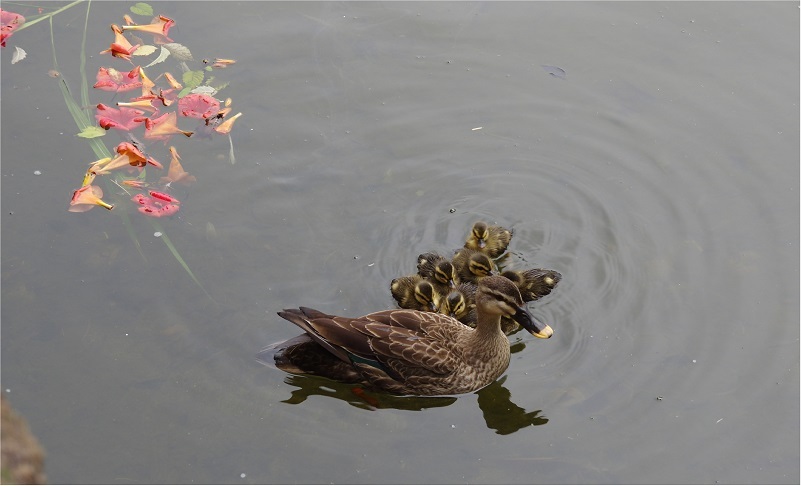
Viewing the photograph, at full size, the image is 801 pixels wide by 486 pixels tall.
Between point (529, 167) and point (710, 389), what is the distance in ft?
6.82

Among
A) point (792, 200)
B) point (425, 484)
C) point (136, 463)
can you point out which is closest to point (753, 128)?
point (792, 200)

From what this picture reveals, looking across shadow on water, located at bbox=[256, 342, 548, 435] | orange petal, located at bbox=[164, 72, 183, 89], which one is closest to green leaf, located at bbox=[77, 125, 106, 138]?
orange petal, located at bbox=[164, 72, 183, 89]

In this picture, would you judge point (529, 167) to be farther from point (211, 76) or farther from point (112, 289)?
point (112, 289)

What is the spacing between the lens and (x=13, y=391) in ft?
16.2

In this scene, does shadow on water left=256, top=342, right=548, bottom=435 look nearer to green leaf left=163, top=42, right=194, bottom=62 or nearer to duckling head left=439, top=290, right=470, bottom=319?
duckling head left=439, top=290, right=470, bottom=319

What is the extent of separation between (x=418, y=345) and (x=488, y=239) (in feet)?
3.44

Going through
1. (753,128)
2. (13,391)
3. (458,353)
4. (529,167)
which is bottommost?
(13,391)

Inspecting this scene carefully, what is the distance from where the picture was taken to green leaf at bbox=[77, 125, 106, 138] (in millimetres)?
6383

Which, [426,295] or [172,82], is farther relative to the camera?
[172,82]

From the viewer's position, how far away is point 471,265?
18.7 feet

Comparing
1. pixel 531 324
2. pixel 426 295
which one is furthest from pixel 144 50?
pixel 531 324

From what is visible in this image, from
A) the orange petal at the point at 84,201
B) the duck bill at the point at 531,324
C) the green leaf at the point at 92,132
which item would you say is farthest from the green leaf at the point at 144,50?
the duck bill at the point at 531,324

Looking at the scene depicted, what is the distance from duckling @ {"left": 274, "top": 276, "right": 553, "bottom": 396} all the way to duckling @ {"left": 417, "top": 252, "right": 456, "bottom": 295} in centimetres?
39

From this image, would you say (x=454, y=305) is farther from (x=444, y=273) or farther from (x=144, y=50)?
(x=144, y=50)
